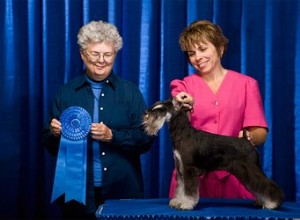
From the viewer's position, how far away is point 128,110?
6.26 ft

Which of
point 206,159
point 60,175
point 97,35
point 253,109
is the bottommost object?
point 60,175

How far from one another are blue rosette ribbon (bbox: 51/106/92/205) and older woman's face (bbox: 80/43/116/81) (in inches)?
6.5

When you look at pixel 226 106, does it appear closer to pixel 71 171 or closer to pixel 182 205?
pixel 182 205

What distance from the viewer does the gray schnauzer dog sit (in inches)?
59.7

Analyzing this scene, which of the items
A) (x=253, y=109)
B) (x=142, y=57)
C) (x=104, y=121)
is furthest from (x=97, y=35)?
(x=142, y=57)

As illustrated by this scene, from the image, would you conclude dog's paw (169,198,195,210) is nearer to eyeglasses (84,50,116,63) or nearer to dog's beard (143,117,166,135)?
dog's beard (143,117,166,135)

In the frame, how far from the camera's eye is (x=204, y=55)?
1.72 meters

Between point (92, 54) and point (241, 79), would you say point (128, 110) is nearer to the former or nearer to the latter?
point (92, 54)

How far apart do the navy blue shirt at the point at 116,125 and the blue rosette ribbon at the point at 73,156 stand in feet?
0.21

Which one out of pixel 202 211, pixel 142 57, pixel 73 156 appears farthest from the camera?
pixel 142 57

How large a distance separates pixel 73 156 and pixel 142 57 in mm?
839

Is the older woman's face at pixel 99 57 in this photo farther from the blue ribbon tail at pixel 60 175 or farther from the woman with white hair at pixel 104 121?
the blue ribbon tail at pixel 60 175

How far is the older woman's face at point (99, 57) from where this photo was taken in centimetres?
183

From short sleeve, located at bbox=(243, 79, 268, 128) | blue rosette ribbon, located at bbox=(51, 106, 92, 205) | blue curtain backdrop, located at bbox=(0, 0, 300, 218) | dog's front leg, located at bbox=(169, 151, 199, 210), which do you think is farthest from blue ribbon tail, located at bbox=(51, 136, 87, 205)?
blue curtain backdrop, located at bbox=(0, 0, 300, 218)
